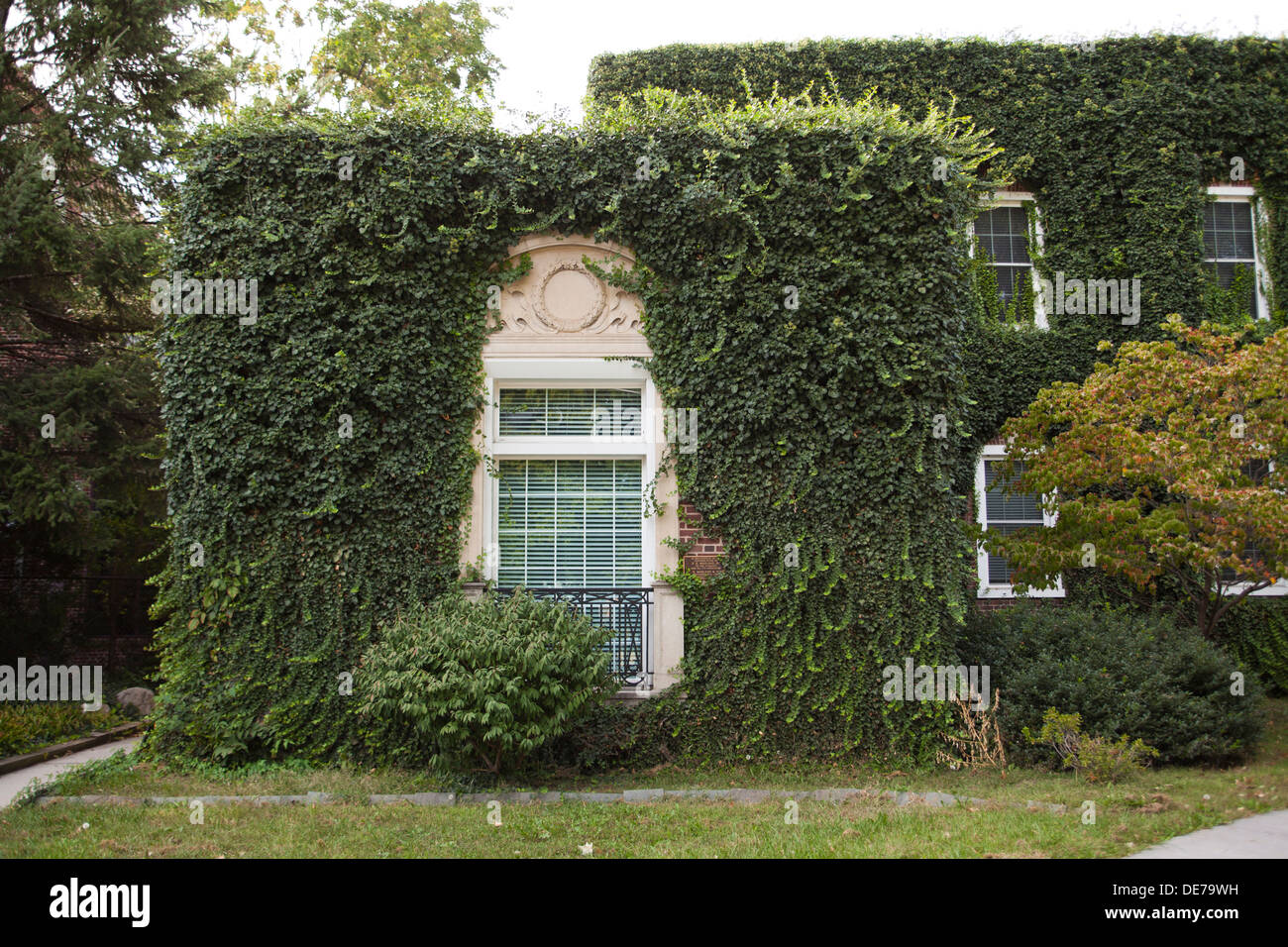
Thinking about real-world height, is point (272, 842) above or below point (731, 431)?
below

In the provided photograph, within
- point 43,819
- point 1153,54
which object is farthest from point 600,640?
point 1153,54

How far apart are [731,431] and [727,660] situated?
209 cm

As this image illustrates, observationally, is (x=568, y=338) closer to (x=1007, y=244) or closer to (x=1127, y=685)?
(x=1127, y=685)

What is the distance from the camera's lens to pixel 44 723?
9898 millimetres

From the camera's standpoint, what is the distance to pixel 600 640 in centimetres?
734

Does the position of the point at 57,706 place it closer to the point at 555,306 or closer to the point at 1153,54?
the point at 555,306

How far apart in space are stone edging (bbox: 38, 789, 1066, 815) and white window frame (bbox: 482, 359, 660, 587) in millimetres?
2068


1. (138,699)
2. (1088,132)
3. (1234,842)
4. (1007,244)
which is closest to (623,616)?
(1234,842)

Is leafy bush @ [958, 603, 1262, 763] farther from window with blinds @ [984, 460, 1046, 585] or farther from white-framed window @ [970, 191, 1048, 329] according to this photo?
white-framed window @ [970, 191, 1048, 329]

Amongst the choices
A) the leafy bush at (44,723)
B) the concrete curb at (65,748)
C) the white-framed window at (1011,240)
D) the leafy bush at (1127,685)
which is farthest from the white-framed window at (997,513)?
the leafy bush at (44,723)

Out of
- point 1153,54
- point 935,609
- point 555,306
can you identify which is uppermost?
point 1153,54

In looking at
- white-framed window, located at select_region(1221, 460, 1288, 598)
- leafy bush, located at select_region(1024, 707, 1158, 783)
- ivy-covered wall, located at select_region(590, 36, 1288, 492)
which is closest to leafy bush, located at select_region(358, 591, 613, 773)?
leafy bush, located at select_region(1024, 707, 1158, 783)

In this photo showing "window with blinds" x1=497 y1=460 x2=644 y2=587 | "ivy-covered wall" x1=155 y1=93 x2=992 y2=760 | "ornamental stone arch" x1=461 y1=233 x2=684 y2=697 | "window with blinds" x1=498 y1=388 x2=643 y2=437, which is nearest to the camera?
"ivy-covered wall" x1=155 y1=93 x2=992 y2=760

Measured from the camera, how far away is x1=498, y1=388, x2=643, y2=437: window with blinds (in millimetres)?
8805
